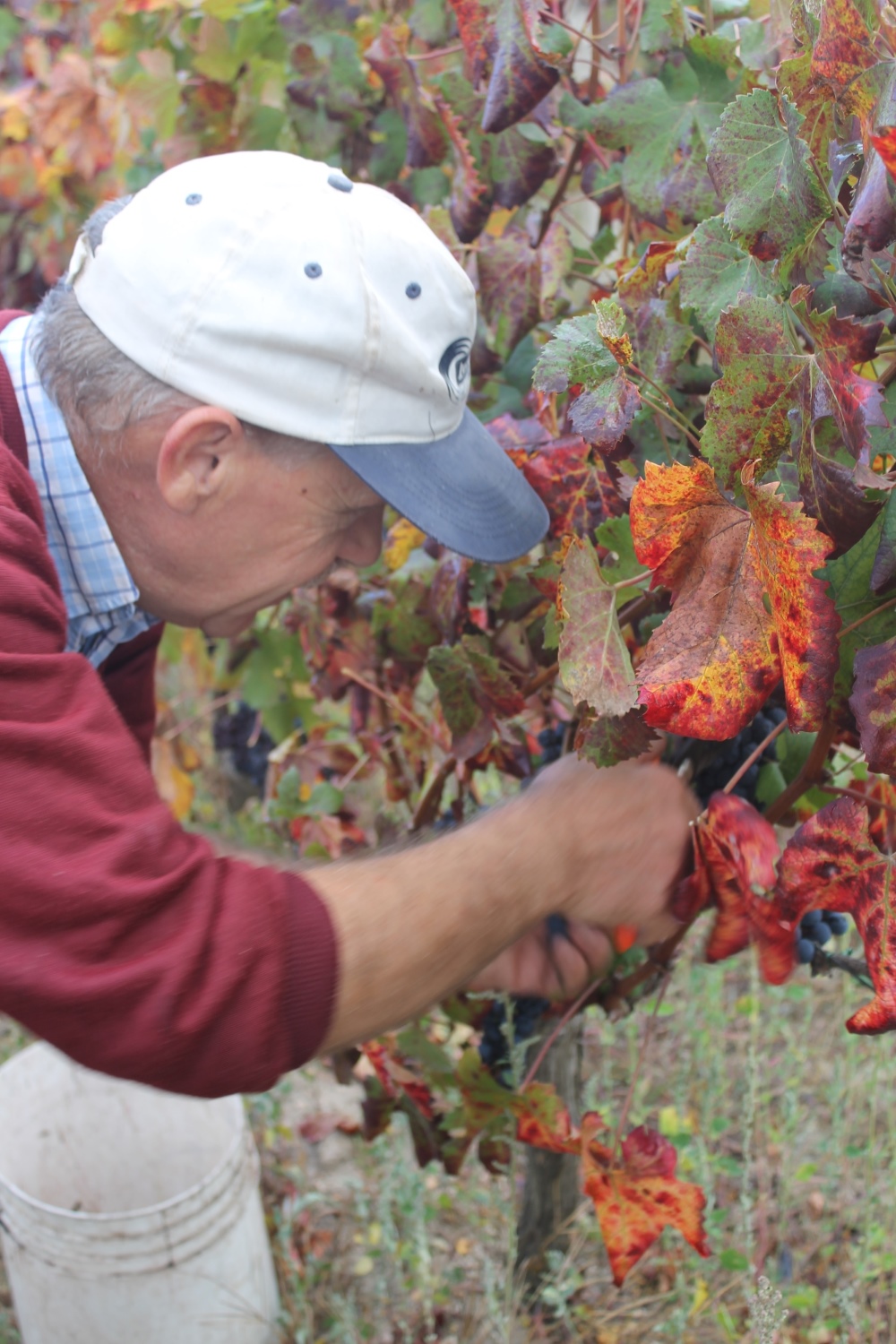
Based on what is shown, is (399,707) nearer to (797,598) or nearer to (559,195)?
(559,195)

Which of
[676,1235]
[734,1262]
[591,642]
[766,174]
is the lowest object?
[676,1235]

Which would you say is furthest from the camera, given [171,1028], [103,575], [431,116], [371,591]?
[371,591]

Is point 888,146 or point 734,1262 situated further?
point 734,1262

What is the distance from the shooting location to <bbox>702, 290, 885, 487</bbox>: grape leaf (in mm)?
839

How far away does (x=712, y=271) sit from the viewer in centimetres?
100

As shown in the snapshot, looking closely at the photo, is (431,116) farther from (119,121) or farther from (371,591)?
(119,121)

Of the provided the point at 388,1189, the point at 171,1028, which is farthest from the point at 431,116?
the point at 388,1189

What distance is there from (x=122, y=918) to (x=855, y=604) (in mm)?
643

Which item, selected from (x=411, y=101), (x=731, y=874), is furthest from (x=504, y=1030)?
(x=411, y=101)

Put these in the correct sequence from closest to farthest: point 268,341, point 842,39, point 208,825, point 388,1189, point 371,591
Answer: point 842,39, point 268,341, point 371,591, point 388,1189, point 208,825

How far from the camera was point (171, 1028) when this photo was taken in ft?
3.21

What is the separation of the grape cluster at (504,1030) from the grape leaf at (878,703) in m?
0.80

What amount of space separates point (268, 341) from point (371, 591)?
A: 0.62 meters

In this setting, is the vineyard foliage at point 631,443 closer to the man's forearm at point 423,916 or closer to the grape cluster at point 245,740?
the man's forearm at point 423,916
